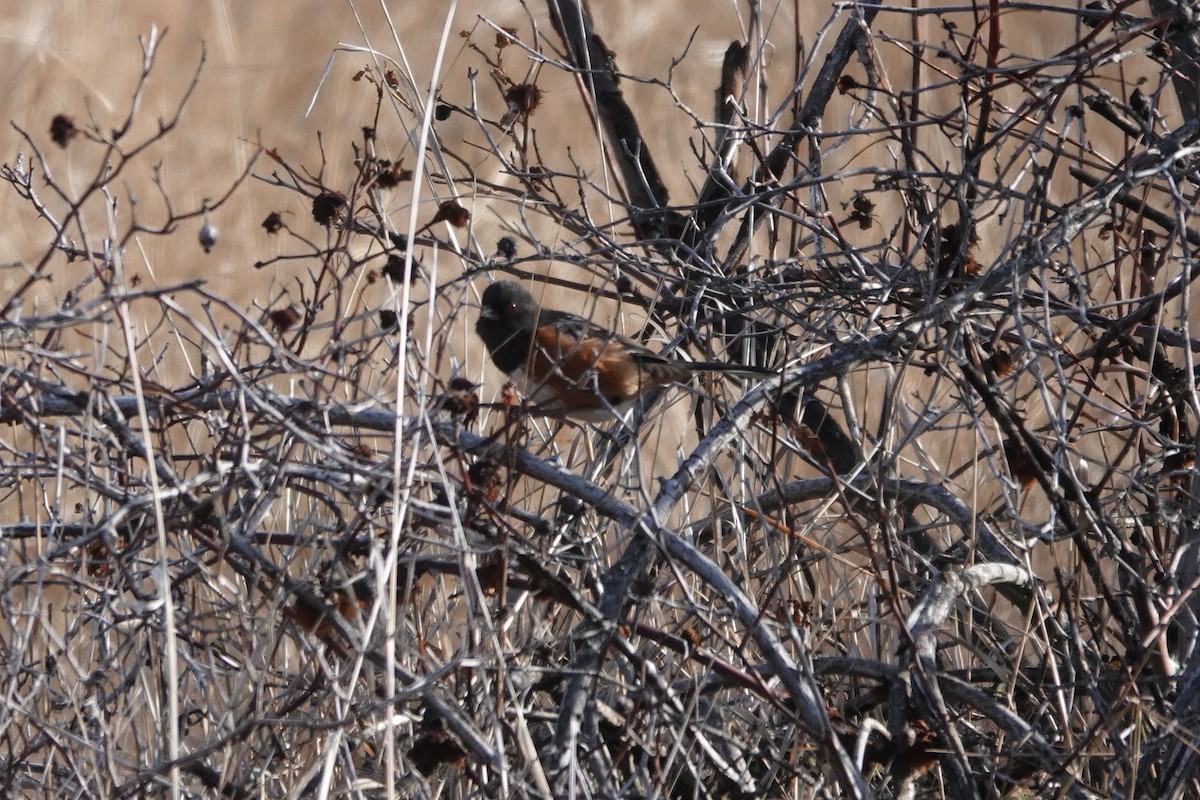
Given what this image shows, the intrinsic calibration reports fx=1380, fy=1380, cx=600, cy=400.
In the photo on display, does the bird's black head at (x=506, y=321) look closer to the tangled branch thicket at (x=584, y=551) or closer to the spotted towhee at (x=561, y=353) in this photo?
the spotted towhee at (x=561, y=353)

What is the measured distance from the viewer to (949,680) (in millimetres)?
2281

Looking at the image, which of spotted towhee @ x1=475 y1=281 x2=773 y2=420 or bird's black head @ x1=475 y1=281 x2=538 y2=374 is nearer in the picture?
spotted towhee @ x1=475 y1=281 x2=773 y2=420

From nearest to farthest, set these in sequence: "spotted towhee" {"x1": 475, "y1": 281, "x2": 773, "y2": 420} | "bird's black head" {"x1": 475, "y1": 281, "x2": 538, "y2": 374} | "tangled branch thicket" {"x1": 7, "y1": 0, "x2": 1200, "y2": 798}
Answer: "tangled branch thicket" {"x1": 7, "y1": 0, "x2": 1200, "y2": 798}
"spotted towhee" {"x1": 475, "y1": 281, "x2": 773, "y2": 420}
"bird's black head" {"x1": 475, "y1": 281, "x2": 538, "y2": 374}

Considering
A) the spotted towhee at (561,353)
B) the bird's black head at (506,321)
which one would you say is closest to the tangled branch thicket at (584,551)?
the spotted towhee at (561,353)

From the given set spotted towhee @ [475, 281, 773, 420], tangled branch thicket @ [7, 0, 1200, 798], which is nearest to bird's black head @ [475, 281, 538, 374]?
spotted towhee @ [475, 281, 773, 420]

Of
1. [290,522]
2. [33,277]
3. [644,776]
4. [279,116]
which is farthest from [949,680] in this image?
[279,116]

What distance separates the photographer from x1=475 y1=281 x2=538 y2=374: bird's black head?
11.5ft

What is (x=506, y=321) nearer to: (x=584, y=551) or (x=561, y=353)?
(x=561, y=353)

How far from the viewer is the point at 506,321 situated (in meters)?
3.57

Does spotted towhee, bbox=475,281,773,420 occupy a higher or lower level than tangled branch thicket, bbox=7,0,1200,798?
higher

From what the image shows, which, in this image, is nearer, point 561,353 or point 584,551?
point 584,551

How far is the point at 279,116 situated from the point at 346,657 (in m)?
4.73

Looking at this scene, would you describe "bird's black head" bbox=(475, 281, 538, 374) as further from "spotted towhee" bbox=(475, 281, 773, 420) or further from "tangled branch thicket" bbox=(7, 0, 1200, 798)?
"tangled branch thicket" bbox=(7, 0, 1200, 798)

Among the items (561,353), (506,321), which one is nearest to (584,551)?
(561,353)
